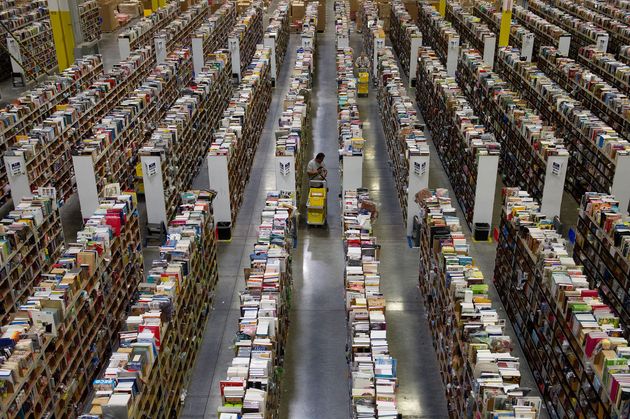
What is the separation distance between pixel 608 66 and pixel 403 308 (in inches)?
601

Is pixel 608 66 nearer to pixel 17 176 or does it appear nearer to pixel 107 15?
pixel 17 176

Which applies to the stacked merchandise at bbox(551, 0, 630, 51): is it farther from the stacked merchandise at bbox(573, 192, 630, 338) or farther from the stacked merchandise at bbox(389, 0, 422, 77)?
the stacked merchandise at bbox(573, 192, 630, 338)

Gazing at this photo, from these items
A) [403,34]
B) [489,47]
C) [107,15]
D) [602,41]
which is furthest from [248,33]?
[602,41]

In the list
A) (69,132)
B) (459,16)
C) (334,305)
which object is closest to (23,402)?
(334,305)

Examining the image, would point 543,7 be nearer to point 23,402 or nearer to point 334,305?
point 334,305

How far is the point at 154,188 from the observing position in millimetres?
15422

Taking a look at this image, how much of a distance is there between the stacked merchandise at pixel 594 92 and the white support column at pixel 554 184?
14.6 ft

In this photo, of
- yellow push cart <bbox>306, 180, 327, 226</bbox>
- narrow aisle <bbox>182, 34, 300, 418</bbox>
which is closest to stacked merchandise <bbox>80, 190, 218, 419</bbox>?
narrow aisle <bbox>182, 34, 300, 418</bbox>

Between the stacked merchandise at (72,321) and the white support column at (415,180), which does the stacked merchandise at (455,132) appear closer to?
the white support column at (415,180)

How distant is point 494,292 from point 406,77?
17322mm

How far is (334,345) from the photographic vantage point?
12367 mm

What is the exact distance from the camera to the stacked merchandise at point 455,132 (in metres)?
16.0

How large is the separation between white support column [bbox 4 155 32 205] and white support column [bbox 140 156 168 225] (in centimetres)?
285

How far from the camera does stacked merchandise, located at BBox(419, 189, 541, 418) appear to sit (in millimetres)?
8492
